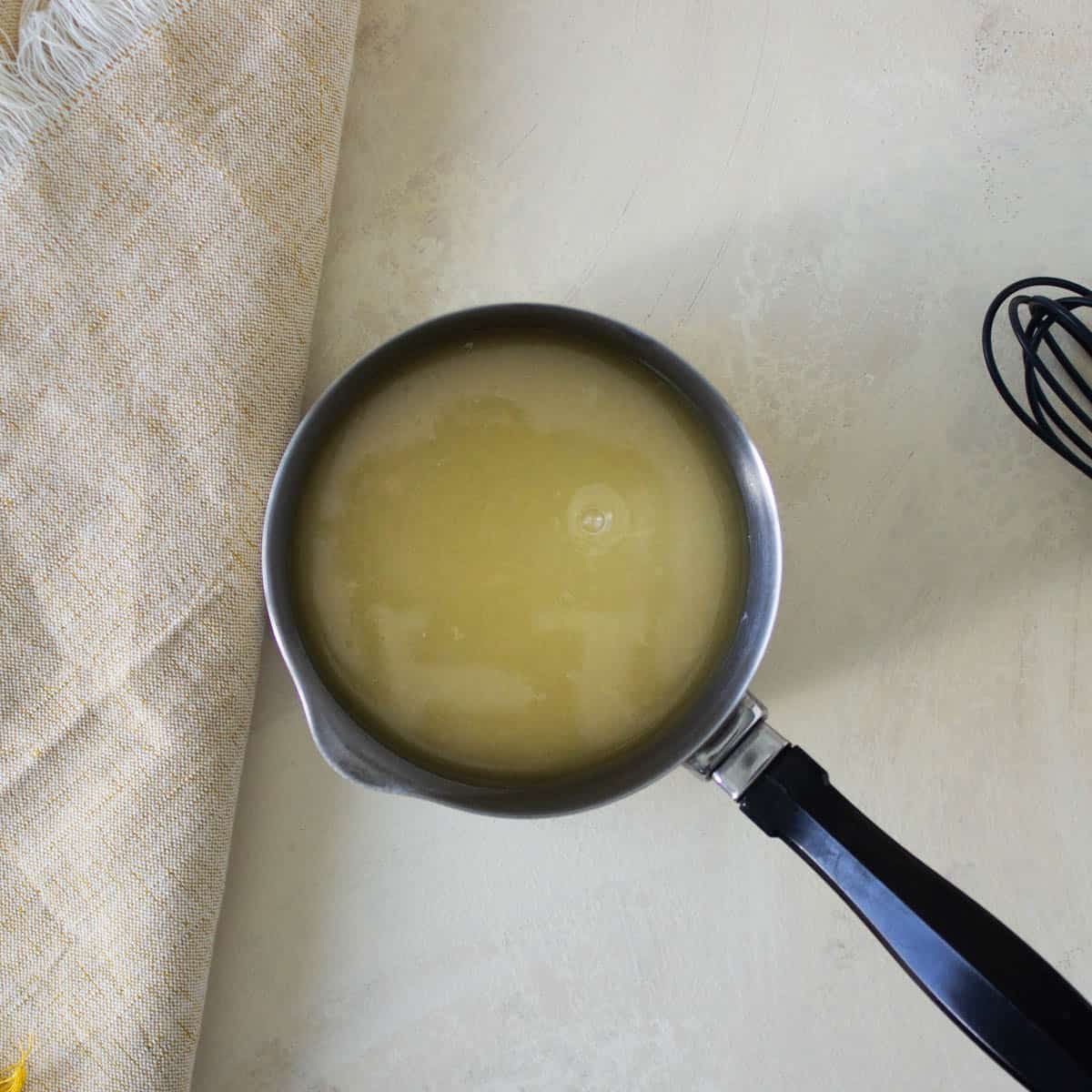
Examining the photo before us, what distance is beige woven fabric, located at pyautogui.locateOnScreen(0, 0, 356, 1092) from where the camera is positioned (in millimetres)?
562

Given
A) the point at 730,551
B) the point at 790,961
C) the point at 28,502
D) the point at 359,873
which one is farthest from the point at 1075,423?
the point at 28,502

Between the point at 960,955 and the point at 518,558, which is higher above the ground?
the point at 518,558

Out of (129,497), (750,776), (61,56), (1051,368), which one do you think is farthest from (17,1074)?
(1051,368)

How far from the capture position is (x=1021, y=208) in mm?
616

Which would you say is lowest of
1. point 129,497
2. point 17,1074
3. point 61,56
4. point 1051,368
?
point 17,1074

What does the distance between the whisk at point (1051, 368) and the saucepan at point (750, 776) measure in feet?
0.57

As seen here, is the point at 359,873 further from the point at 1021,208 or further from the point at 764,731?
the point at 1021,208

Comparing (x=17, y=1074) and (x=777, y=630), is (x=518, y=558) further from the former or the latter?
(x=17, y=1074)

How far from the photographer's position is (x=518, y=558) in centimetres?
55

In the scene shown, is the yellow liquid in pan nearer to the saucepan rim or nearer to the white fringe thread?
the saucepan rim

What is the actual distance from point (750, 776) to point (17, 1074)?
43cm

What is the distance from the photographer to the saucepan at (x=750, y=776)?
421 mm

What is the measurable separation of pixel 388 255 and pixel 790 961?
1.55ft

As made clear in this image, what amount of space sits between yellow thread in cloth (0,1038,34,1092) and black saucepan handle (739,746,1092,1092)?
1.42 ft
